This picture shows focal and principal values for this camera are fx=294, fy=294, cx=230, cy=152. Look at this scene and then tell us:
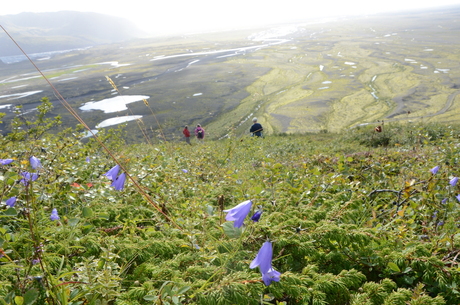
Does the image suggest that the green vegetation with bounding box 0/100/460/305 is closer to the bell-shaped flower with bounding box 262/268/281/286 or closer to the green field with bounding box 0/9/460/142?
the bell-shaped flower with bounding box 262/268/281/286

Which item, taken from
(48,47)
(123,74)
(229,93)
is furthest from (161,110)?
(48,47)

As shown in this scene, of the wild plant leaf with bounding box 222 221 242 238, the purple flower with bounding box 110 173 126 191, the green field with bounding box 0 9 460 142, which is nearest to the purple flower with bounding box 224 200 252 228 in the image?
the wild plant leaf with bounding box 222 221 242 238

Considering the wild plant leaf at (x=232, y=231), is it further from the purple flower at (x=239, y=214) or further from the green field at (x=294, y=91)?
the green field at (x=294, y=91)

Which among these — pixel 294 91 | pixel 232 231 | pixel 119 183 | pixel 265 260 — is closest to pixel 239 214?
pixel 232 231

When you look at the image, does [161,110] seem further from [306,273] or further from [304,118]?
[306,273]

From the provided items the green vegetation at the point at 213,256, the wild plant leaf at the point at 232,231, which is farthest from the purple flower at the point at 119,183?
the wild plant leaf at the point at 232,231

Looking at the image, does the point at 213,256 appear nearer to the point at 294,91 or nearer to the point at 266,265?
the point at 266,265

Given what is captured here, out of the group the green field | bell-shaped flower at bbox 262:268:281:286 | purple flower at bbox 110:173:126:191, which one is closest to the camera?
bell-shaped flower at bbox 262:268:281:286

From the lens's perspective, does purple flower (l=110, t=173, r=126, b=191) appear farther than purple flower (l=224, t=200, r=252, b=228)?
Yes

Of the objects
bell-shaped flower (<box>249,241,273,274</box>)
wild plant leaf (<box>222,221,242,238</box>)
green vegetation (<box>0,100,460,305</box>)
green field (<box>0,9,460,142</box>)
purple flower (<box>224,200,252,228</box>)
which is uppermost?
purple flower (<box>224,200,252,228</box>)

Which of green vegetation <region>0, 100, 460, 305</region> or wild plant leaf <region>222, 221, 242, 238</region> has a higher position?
wild plant leaf <region>222, 221, 242, 238</region>

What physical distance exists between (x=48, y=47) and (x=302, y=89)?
157 m

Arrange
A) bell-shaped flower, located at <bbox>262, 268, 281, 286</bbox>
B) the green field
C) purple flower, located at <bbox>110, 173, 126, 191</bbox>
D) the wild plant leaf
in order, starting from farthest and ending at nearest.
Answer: the green field
purple flower, located at <bbox>110, 173, 126, 191</bbox>
the wild plant leaf
bell-shaped flower, located at <bbox>262, 268, 281, 286</bbox>

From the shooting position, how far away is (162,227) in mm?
2004
